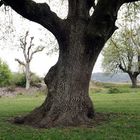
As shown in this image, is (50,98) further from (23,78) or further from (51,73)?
(23,78)

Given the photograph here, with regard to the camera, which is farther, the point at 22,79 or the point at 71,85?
the point at 22,79

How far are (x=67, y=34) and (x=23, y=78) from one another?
49.1 m

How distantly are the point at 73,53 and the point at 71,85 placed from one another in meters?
1.33

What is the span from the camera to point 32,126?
15891 mm

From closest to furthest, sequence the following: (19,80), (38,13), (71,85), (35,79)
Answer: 1. (38,13)
2. (71,85)
3. (19,80)
4. (35,79)

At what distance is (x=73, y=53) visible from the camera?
16.7 m

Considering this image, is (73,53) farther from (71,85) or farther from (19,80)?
(19,80)

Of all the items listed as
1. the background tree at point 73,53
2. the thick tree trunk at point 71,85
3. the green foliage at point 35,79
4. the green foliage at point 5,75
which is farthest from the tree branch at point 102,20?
the green foliage at point 35,79

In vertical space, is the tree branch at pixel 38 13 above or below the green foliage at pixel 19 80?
above

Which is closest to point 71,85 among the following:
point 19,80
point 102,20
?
point 102,20

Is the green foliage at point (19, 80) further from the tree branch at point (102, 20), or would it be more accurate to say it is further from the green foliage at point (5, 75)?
the tree branch at point (102, 20)

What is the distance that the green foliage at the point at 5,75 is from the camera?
Result: 64.5 m

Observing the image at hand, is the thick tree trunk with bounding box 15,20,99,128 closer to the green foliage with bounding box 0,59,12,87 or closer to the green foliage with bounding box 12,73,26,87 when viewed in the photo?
the green foliage with bounding box 0,59,12,87

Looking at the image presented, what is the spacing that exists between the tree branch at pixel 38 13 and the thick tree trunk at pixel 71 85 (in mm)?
720
